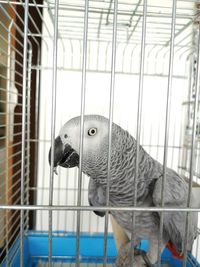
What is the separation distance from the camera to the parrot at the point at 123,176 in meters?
0.76

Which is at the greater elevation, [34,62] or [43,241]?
[34,62]

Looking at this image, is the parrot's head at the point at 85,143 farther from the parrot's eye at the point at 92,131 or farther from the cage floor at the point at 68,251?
the cage floor at the point at 68,251

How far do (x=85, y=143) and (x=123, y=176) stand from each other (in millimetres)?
173

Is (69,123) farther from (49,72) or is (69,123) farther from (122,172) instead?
(49,72)

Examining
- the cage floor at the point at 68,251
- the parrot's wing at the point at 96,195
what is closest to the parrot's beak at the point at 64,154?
the parrot's wing at the point at 96,195

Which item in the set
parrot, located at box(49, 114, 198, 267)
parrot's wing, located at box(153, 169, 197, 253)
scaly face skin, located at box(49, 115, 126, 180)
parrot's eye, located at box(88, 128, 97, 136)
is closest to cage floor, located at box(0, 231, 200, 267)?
parrot, located at box(49, 114, 198, 267)

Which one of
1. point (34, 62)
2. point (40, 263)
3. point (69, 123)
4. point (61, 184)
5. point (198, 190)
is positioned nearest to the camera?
point (69, 123)

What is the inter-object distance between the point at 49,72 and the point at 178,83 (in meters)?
0.78

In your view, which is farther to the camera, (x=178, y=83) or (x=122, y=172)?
(x=178, y=83)

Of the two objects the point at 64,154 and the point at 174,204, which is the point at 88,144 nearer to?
the point at 64,154

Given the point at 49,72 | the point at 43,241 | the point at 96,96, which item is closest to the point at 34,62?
the point at 49,72

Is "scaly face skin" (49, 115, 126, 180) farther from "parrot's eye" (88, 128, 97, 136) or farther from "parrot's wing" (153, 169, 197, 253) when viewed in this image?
"parrot's wing" (153, 169, 197, 253)

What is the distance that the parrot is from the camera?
2.49 ft

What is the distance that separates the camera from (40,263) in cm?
121
